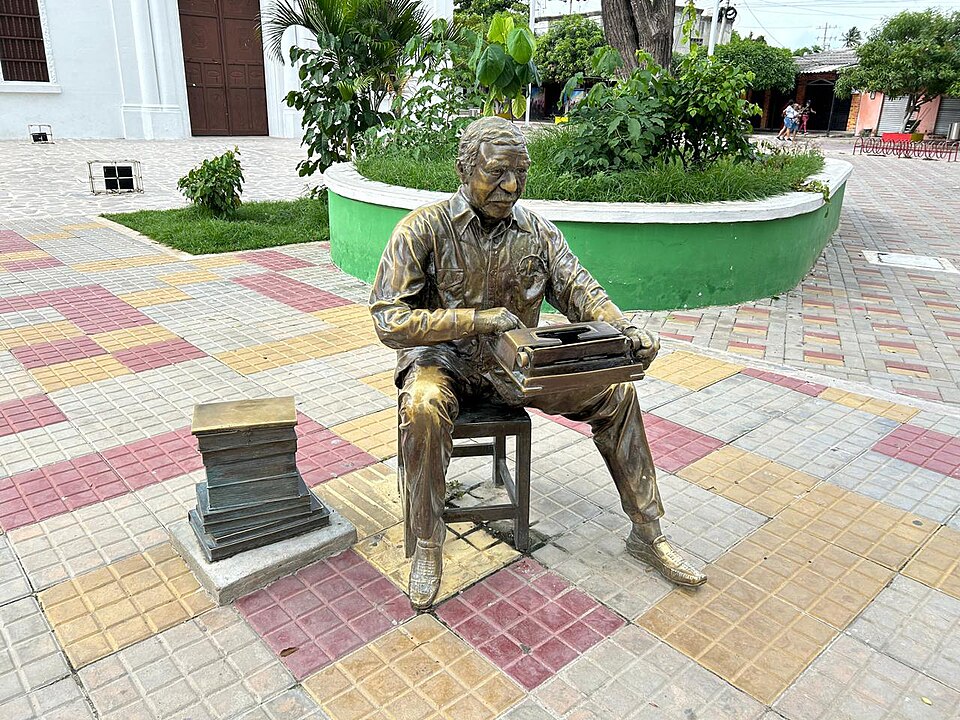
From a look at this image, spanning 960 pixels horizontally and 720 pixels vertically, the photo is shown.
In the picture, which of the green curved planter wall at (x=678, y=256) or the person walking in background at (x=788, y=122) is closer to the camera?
the green curved planter wall at (x=678, y=256)

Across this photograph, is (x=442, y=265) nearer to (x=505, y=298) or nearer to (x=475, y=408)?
(x=505, y=298)

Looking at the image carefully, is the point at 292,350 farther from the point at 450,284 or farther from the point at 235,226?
the point at 235,226

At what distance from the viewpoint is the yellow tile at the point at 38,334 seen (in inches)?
224

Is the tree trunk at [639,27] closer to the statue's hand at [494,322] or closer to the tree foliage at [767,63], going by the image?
the statue's hand at [494,322]

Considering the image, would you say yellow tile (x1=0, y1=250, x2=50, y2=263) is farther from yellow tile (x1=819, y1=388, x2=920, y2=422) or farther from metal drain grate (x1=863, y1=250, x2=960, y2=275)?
metal drain grate (x1=863, y1=250, x2=960, y2=275)

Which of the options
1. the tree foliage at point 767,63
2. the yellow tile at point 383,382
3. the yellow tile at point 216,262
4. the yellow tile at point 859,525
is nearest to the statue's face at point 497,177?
the yellow tile at point 859,525

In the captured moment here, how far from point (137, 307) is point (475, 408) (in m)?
4.84

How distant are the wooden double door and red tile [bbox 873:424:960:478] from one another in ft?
75.6

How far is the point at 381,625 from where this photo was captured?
2.74 meters

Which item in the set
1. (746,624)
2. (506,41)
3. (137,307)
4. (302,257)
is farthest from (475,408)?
(302,257)

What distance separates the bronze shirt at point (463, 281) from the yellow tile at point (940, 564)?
169 centimetres

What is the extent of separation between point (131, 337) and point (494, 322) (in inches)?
167

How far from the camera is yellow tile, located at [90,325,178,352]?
5.70 meters

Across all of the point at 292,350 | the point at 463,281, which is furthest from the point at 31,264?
the point at 463,281
